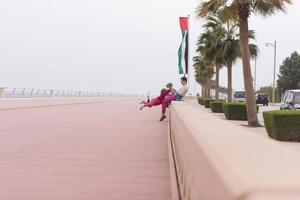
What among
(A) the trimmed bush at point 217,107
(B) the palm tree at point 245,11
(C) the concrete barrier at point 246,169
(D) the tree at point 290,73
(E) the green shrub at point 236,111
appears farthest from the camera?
(D) the tree at point 290,73

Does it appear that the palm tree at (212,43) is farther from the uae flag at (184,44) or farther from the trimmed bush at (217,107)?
the uae flag at (184,44)

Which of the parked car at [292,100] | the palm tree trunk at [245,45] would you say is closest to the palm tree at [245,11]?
the palm tree trunk at [245,45]

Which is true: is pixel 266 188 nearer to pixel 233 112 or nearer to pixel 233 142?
pixel 233 142

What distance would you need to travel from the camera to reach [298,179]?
6.12 feet

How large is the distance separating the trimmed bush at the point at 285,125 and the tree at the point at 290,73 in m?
85.6

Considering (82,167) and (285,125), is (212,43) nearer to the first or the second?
(285,125)

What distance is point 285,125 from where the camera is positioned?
54.1 ft

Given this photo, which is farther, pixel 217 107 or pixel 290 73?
pixel 290 73

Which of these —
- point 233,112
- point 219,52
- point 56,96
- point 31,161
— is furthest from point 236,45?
point 31,161

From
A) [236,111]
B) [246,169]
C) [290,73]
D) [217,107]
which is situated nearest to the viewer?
[246,169]

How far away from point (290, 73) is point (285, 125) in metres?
88.7

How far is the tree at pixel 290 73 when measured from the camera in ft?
331

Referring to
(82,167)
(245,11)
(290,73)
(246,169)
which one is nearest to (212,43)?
(245,11)

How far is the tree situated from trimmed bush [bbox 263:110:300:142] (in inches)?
3369
